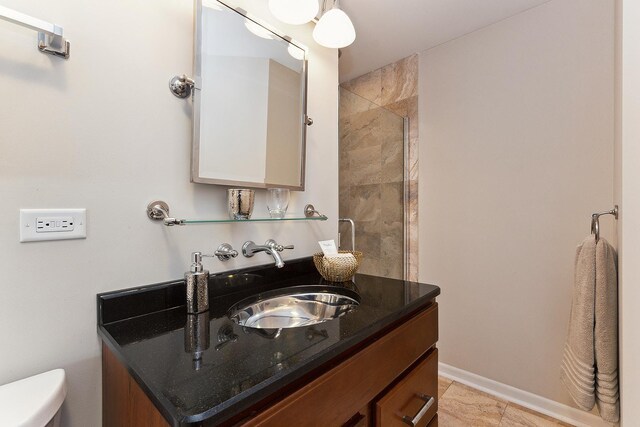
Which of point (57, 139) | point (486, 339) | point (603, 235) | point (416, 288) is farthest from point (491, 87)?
point (57, 139)

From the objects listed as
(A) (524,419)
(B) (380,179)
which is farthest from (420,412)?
(B) (380,179)

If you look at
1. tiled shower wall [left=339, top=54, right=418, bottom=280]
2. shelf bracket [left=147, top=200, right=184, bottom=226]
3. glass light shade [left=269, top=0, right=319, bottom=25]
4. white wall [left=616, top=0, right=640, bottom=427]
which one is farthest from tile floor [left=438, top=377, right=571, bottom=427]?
glass light shade [left=269, top=0, right=319, bottom=25]

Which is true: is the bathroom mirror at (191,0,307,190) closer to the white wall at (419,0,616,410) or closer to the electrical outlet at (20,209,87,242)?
the electrical outlet at (20,209,87,242)

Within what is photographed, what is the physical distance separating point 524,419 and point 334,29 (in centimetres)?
222

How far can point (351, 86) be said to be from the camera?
8.11ft

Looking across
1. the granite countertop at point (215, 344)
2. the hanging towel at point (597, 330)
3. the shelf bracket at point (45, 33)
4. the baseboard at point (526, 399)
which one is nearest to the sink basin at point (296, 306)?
the granite countertop at point (215, 344)

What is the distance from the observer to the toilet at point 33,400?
1.65ft

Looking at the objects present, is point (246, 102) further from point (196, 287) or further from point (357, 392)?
point (357, 392)

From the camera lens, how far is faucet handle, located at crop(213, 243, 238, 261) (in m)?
1.01

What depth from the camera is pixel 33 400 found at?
55 cm

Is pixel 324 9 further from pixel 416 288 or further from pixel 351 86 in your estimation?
pixel 416 288

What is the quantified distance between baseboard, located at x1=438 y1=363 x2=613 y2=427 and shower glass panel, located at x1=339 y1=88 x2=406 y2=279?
2.37 feet

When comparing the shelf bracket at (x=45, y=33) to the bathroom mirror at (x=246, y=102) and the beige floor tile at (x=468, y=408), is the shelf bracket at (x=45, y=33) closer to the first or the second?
the bathroom mirror at (x=246, y=102)

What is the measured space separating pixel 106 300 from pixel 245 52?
96 centimetres
